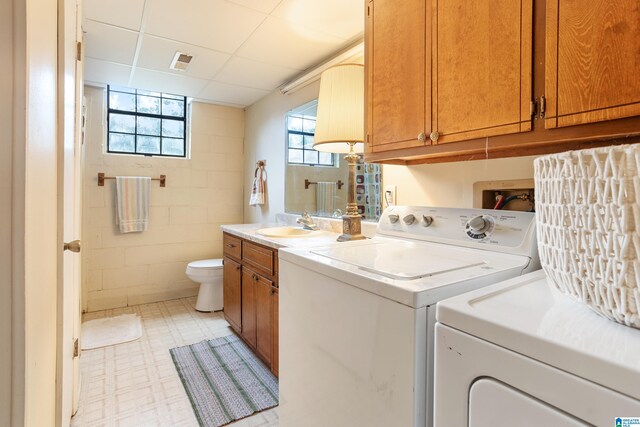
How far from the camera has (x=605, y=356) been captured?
1.44ft

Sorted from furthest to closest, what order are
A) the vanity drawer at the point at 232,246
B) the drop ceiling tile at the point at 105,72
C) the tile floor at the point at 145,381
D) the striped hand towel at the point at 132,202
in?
the striped hand towel at the point at 132,202 < the drop ceiling tile at the point at 105,72 < the vanity drawer at the point at 232,246 < the tile floor at the point at 145,381

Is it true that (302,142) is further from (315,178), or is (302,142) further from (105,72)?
(105,72)

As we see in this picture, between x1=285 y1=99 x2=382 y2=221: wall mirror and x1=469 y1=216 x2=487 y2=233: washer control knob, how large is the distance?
2.58 ft

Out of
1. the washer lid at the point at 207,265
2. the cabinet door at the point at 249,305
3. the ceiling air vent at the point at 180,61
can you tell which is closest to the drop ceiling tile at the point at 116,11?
the ceiling air vent at the point at 180,61

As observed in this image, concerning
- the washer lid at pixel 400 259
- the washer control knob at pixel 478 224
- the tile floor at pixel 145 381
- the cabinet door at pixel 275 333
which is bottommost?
the tile floor at pixel 145 381

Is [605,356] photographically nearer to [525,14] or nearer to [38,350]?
[525,14]

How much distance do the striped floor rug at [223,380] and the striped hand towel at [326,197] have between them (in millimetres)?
1187

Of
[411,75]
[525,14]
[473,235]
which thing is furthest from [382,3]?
[473,235]

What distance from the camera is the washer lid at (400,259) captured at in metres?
0.91

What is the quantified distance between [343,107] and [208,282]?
2.21m

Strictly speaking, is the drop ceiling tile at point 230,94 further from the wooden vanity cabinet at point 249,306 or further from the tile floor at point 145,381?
the tile floor at point 145,381

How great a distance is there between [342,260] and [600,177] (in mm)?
701

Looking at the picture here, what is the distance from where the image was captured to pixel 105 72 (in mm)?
2734

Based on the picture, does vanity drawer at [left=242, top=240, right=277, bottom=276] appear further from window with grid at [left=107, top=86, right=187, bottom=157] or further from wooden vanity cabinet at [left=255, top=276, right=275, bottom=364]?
window with grid at [left=107, top=86, right=187, bottom=157]
